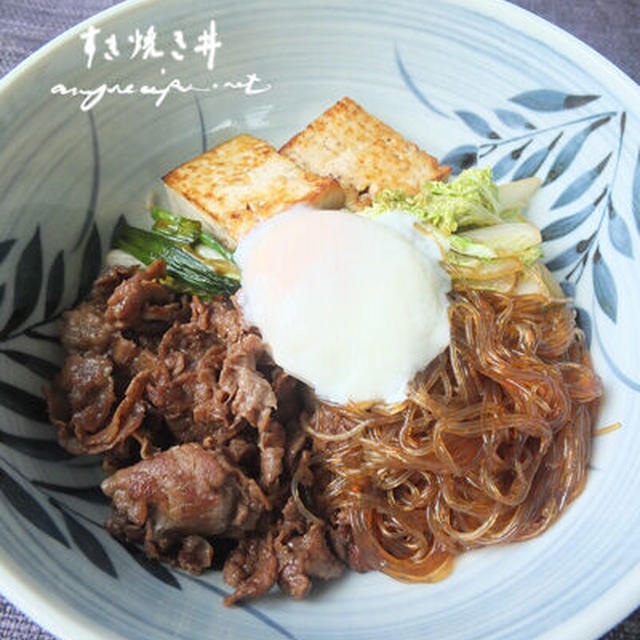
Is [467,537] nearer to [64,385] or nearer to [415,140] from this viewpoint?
[64,385]

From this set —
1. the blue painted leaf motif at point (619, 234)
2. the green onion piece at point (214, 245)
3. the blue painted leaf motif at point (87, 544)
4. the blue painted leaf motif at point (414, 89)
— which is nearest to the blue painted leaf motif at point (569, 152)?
the blue painted leaf motif at point (619, 234)

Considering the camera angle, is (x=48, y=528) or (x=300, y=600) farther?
(x=300, y=600)

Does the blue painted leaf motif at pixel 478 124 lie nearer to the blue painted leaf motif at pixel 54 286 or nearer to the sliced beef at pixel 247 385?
the sliced beef at pixel 247 385

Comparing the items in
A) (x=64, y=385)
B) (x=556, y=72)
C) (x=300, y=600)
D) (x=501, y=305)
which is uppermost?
(x=556, y=72)

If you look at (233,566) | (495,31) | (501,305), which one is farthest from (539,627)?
(495,31)

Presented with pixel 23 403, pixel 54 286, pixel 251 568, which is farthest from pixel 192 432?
pixel 54 286
